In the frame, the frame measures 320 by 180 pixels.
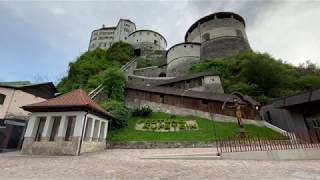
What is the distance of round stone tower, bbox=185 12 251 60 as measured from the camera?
44050 millimetres

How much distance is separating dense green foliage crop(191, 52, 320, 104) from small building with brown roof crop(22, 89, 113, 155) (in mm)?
24284

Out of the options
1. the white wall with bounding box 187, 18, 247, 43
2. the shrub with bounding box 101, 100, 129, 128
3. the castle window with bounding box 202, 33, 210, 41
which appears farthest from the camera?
the castle window with bounding box 202, 33, 210, 41

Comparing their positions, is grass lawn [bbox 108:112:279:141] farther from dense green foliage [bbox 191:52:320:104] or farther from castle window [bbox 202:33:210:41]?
castle window [bbox 202:33:210:41]

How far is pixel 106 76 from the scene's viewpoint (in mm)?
26969

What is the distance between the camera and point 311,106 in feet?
47.5

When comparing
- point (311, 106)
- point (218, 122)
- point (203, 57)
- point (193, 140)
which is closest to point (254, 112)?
point (218, 122)

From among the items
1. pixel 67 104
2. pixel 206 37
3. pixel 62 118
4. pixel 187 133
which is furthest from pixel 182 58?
pixel 62 118

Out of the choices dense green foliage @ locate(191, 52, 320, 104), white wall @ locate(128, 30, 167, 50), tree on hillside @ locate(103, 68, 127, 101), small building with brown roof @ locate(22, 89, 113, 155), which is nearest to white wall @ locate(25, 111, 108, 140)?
small building with brown roof @ locate(22, 89, 113, 155)

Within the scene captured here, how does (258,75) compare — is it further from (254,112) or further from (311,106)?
(311,106)

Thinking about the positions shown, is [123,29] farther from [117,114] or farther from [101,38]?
[117,114]

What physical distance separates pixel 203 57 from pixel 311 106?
3152 cm

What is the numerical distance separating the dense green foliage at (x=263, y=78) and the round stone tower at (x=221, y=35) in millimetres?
8189

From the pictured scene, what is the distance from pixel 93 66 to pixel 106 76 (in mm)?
13581

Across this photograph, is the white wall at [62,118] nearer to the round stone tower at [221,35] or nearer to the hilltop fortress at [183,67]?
the hilltop fortress at [183,67]
